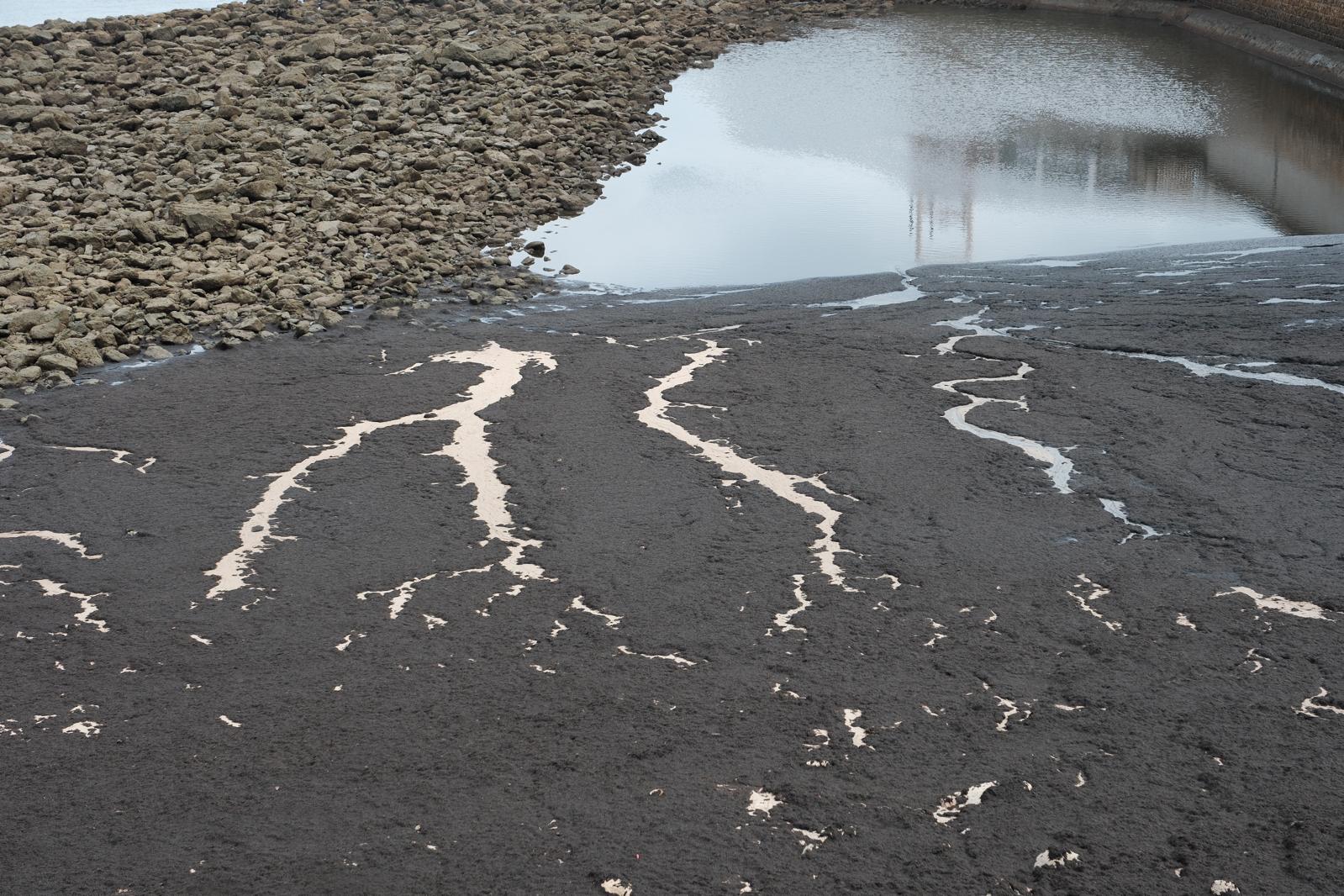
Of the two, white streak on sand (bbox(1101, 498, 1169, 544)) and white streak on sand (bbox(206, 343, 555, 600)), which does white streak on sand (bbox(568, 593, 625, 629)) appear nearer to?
white streak on sand (bbox(206, 343, 555, 600))

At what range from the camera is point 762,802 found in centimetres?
382

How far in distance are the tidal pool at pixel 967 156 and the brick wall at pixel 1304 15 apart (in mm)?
710

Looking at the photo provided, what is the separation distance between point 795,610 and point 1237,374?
3.61 metres

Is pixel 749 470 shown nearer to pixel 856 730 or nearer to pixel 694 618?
pixel 694 618

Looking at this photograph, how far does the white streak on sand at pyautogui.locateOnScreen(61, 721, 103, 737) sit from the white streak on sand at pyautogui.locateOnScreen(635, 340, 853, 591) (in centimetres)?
275

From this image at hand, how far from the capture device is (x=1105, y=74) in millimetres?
18266

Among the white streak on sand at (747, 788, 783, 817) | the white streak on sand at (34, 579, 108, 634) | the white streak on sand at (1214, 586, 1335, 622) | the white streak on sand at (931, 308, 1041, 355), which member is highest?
the white streak on sand at (931, 308, 1041, 355)

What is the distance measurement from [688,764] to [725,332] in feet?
15.3

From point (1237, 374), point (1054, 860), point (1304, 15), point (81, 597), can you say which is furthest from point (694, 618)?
point (1304, 15)

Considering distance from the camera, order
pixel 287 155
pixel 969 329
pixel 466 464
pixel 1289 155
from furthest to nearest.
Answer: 1. pixel 1289 155
2. pixel 287 155
3. pixel 969 329
4. pixel 466 464

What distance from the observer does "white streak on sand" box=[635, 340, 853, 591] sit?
5.34 m

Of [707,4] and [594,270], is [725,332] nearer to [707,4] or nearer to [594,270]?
[594,270]

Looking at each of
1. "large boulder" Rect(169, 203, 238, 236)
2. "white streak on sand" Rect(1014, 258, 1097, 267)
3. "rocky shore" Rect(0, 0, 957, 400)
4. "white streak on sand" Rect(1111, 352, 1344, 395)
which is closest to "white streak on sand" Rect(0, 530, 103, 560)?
"rocky shore" Rect(0, 0, 957, 400)

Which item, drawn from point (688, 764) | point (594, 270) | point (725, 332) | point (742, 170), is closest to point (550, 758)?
point (688, 764)
